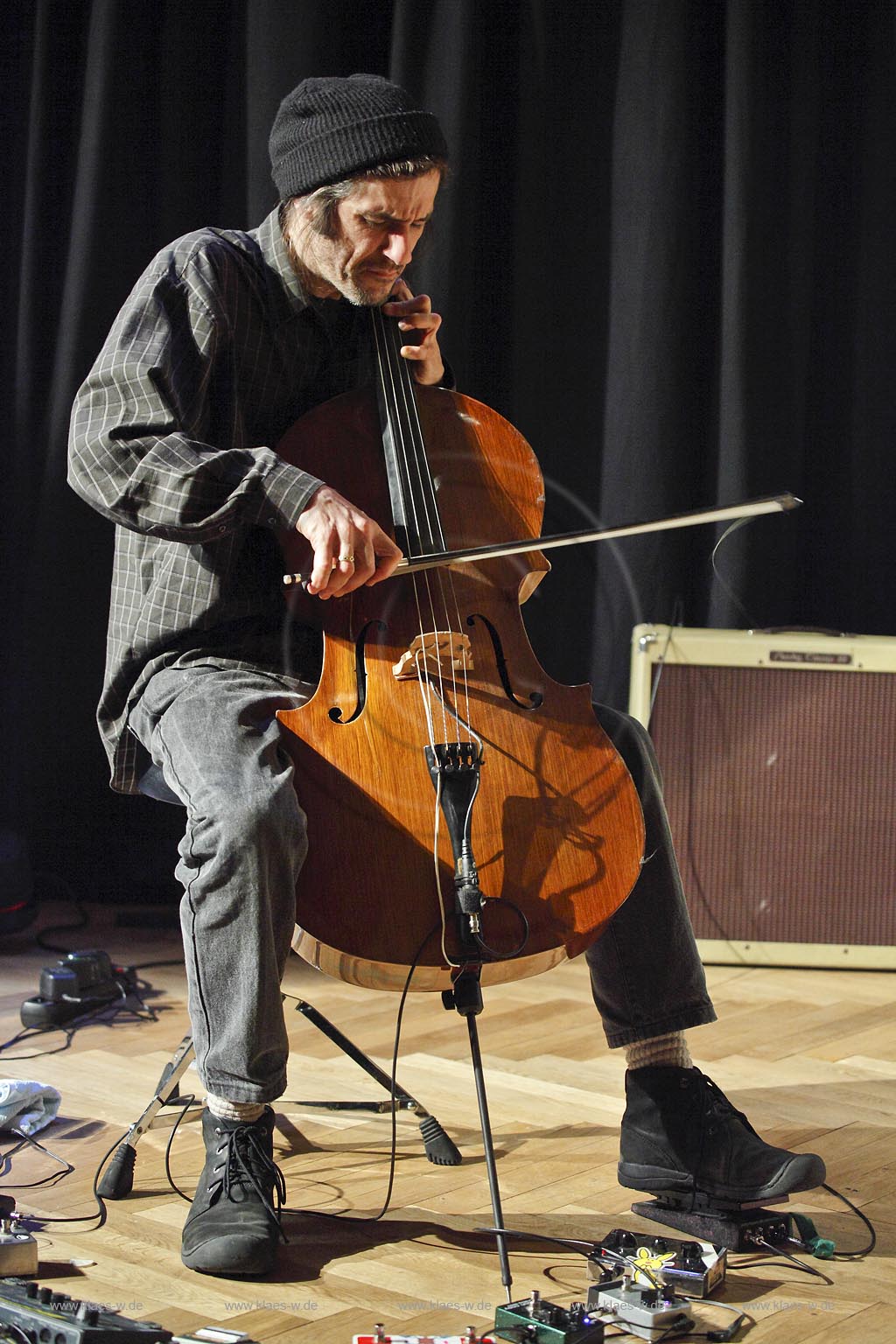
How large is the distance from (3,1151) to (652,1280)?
76 centimetres

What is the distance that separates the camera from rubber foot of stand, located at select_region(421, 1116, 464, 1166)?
166 centimetres

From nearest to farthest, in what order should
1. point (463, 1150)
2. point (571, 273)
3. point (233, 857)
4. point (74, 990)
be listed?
point (233, 857) → point (463, 1150) → point (74, 990) → point (571, 273)

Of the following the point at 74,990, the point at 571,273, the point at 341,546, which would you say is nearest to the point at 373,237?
the point at 341,546

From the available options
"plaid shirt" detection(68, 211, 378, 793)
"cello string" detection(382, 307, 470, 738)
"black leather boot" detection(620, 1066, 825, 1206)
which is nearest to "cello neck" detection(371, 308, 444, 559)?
"cello string" detection(382, 307, 470, 738)

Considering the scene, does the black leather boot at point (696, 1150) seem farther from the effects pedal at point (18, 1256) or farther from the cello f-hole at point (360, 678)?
the effects pedal at point (18, 1256)

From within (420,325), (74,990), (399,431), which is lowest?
(74,990)

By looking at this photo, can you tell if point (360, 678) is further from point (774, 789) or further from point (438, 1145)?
point (774, 789)

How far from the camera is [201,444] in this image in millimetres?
1479

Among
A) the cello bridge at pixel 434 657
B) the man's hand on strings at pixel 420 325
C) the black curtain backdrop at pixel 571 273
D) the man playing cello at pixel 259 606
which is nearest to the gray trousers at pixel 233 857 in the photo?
the man playing cello at pixel 259 606

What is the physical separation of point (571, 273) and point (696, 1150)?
6.43ft

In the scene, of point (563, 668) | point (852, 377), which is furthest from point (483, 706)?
point (852, 377)

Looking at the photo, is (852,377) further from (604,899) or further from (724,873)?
(604,899)

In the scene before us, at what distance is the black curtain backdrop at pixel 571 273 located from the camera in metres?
2.88

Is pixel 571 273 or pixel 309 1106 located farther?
pixel 571 273
